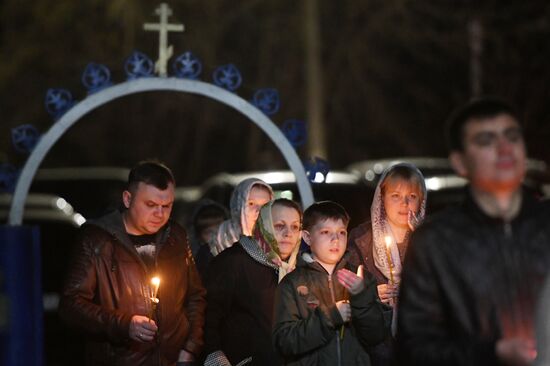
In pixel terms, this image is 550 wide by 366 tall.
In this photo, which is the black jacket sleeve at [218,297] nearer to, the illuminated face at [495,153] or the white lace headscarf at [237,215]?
the white lace headscarf at [237,215]

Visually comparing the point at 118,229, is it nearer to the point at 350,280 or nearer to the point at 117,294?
the point at 117,294

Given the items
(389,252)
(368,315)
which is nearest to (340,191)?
(389,252)

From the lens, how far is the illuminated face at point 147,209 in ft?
25.5

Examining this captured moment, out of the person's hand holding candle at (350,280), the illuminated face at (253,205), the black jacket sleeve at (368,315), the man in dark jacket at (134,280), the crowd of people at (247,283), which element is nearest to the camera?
the person's hand holding candle at (350,280)

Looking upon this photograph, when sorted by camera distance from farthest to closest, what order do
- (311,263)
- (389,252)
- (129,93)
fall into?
(129,93), (389,252), (311,263)

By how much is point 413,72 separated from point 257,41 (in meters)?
4.28

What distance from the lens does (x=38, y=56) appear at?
93.6ft

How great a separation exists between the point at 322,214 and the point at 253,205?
4.93ft

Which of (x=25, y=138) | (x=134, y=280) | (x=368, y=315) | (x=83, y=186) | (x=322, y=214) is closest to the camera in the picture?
(x=368, y=315)

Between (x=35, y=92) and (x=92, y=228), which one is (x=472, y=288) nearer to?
(x=92, y=228)

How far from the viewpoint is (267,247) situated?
26.3ft

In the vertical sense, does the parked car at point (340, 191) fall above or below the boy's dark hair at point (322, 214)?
above

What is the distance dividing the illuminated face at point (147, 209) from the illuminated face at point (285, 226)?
24.3 inches

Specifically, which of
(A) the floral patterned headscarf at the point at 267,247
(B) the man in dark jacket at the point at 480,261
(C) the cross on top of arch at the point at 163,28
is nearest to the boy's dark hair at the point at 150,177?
(A) the floral patterned headscarf at the point at 267,247
